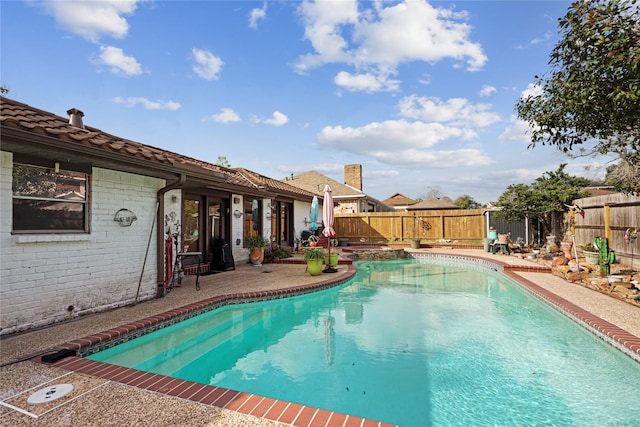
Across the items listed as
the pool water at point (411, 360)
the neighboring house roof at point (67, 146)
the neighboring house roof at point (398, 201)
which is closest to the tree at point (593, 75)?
the pool water at point (411, 360)

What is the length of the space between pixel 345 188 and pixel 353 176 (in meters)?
2.37

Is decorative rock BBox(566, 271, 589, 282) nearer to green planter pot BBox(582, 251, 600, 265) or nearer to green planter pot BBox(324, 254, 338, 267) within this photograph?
green planter pot BBox(582, 251, 600, 265)

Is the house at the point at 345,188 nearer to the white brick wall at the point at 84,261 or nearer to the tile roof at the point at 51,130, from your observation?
the white brick wall at the point at 84,261

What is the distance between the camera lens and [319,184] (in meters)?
25.5

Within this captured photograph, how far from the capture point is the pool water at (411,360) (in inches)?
131

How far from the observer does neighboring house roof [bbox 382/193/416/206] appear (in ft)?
165

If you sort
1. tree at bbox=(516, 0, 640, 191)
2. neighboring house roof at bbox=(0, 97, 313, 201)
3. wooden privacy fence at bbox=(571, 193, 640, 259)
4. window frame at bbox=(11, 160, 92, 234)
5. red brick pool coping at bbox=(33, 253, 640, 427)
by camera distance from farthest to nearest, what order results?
1. wooden privacy fence at bbox=(571, 193, 640, 259)
2. window frame at bbox=(11, 160, 92, 234)
3. neighboring house roof at bbox=(0, 97, 313, 201)
4. tree at bbox=(516, 0, 640, 191)
5. red brick pool coping at bbox=(33, 253, 640, 427)

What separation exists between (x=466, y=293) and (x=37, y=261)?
8952 millimetres

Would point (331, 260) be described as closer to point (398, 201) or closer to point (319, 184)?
point (319, 184)

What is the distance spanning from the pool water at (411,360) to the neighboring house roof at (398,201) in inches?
1721

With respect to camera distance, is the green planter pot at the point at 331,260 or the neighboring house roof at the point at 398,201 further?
the neighboring house roof at the point at 398,201

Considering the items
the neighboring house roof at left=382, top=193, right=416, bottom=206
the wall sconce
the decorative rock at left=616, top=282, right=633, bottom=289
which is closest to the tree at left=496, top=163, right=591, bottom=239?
the decorative rock at left=616, top=282, right=633, bottom=289

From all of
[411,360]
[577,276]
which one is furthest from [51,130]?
[577,276]

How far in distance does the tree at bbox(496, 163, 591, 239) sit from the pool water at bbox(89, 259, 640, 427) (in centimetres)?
832
